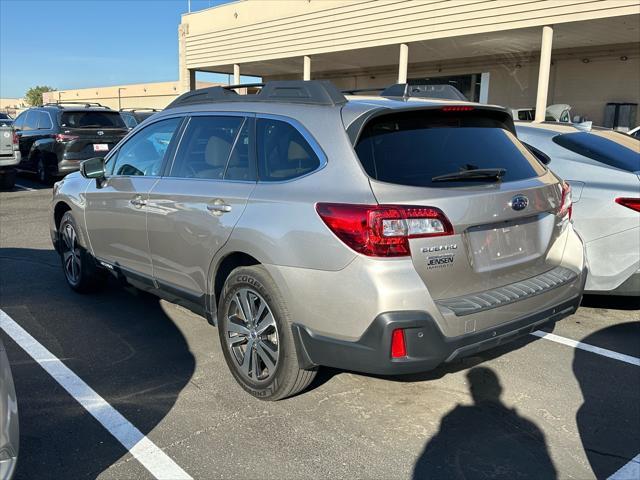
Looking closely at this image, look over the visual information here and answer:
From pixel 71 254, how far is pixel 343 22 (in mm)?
14787

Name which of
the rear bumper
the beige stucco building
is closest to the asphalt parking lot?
the rear bumper

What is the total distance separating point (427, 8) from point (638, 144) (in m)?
11.7

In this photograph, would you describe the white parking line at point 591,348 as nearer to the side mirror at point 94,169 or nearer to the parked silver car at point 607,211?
the parked silver car at point 607,211

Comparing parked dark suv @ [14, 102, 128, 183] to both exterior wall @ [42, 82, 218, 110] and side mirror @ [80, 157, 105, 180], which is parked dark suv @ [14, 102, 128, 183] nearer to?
side mirror @ [80, 157, 105, 180]

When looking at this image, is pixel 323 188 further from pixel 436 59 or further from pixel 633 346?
pixel 436 59

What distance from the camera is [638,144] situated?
18.4 feet

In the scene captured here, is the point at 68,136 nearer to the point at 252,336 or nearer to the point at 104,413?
the point at 104,413

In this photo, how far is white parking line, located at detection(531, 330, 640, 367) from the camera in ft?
13.9

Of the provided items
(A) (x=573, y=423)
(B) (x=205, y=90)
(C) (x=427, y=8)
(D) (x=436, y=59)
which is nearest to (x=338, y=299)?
(A) (x=573, y=423)

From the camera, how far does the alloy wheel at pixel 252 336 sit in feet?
11.0

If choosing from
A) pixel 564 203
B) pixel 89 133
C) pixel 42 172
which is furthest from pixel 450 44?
pixel 564 203

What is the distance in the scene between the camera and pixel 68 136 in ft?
40.9

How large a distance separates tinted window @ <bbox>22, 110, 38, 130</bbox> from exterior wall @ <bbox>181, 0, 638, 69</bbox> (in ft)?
30.5

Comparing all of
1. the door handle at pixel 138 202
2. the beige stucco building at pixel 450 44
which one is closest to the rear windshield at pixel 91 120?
the beige stucco building at pixel 450 44
